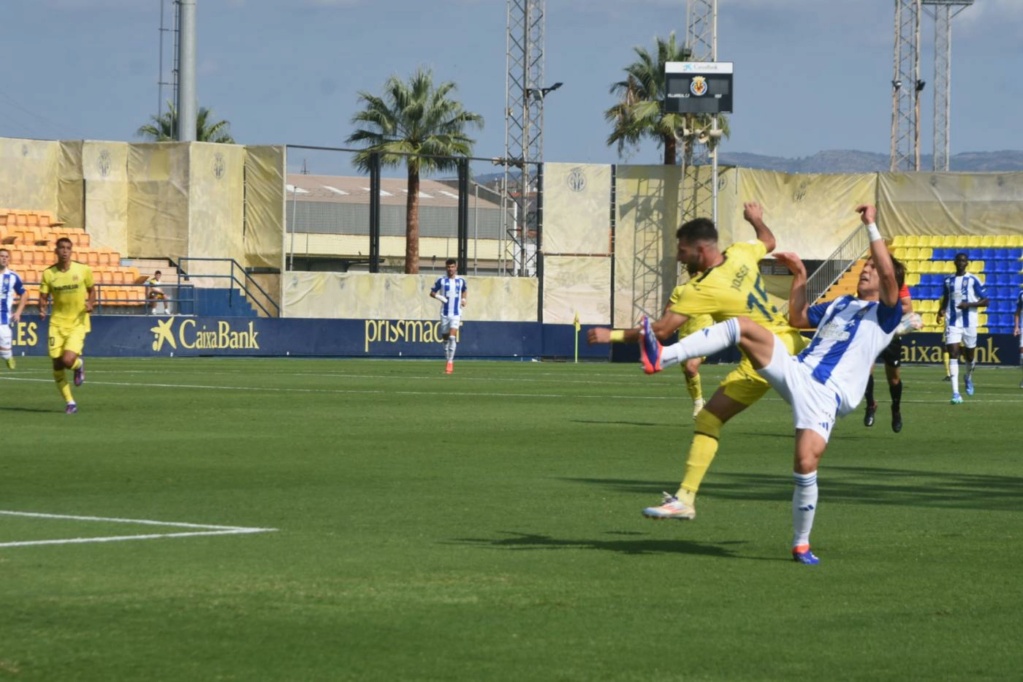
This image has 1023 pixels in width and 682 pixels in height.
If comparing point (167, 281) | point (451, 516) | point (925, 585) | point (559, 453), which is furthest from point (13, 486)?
point (167, 281)

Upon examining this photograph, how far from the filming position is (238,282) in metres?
52.8

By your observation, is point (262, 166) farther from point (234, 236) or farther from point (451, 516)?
point (451, 516)

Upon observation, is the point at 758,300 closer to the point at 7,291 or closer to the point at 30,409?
the point at 30,409

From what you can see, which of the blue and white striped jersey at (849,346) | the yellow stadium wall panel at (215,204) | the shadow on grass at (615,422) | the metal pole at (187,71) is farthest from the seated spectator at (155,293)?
the blue and white striped jersey at (849,346)

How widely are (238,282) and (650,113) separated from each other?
24648 mm

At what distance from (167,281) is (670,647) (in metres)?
47.2

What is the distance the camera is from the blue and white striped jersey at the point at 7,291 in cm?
2920

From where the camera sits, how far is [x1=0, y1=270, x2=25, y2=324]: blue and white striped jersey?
29.2 metres

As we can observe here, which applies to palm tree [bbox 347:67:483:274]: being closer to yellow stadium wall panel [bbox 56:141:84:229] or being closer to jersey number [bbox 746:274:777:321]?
yellow stadium wall panel [bbox 56:141:84:229]

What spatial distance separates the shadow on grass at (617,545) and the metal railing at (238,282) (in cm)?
4167

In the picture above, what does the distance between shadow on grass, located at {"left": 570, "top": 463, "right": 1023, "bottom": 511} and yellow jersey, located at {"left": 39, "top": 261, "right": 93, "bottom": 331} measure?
10.4m

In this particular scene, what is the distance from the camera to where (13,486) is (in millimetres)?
13555

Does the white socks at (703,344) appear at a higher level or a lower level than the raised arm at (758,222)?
lower

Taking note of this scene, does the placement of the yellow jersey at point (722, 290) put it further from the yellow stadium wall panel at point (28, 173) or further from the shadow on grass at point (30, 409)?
the yellow stadium wall panel at point (28, 173)
